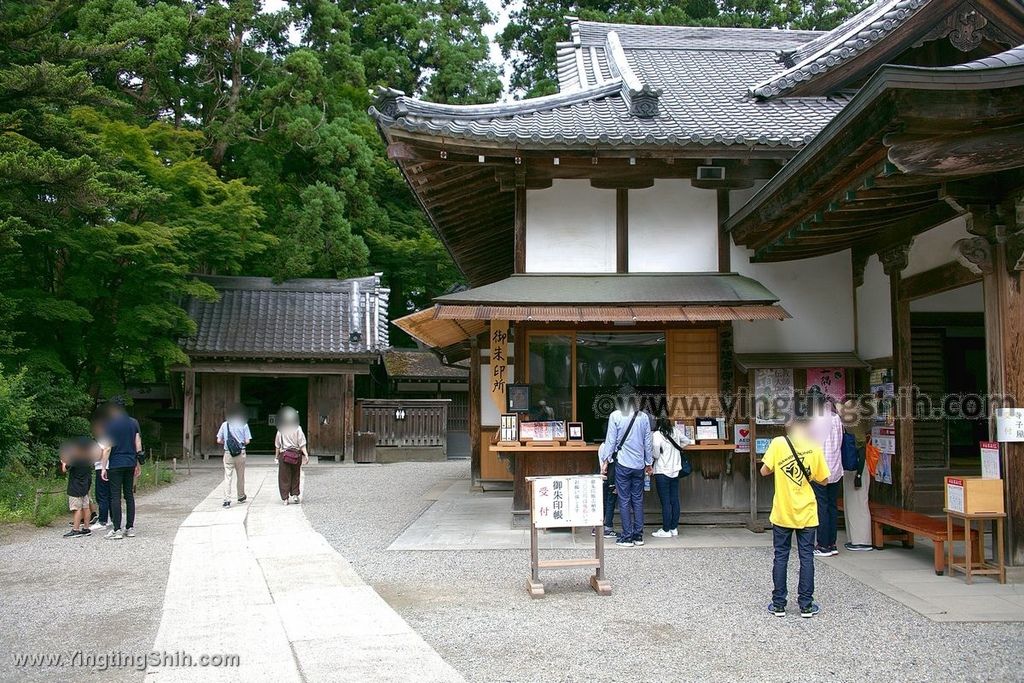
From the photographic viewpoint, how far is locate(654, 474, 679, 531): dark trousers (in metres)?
9.40

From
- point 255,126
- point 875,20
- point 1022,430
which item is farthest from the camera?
point 255,126

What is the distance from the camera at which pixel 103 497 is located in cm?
1025

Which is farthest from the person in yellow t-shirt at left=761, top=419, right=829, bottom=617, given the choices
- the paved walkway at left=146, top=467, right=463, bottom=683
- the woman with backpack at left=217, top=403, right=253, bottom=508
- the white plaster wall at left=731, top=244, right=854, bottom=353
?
the woman with backpack at left=217, top=403, right=253, bottom=508

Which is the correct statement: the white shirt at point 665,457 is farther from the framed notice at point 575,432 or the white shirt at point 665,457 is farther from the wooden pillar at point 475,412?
the wooden pillar at point 475,412

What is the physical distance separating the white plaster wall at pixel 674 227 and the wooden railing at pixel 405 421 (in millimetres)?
13751

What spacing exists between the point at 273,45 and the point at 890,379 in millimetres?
30174

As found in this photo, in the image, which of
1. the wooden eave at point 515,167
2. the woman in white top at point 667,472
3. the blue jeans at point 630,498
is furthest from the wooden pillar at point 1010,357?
the blue jeans at point 630,498

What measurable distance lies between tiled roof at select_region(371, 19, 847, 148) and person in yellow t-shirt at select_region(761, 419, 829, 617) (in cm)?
460

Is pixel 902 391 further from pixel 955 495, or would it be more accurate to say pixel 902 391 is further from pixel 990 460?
pixel 955 495

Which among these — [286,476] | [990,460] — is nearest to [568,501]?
[990,460]

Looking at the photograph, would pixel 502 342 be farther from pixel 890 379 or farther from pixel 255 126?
pixel 255 126

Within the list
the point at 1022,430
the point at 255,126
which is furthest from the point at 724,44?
the point at 255,126

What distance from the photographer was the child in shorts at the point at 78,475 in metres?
9.84

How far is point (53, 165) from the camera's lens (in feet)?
37.8
